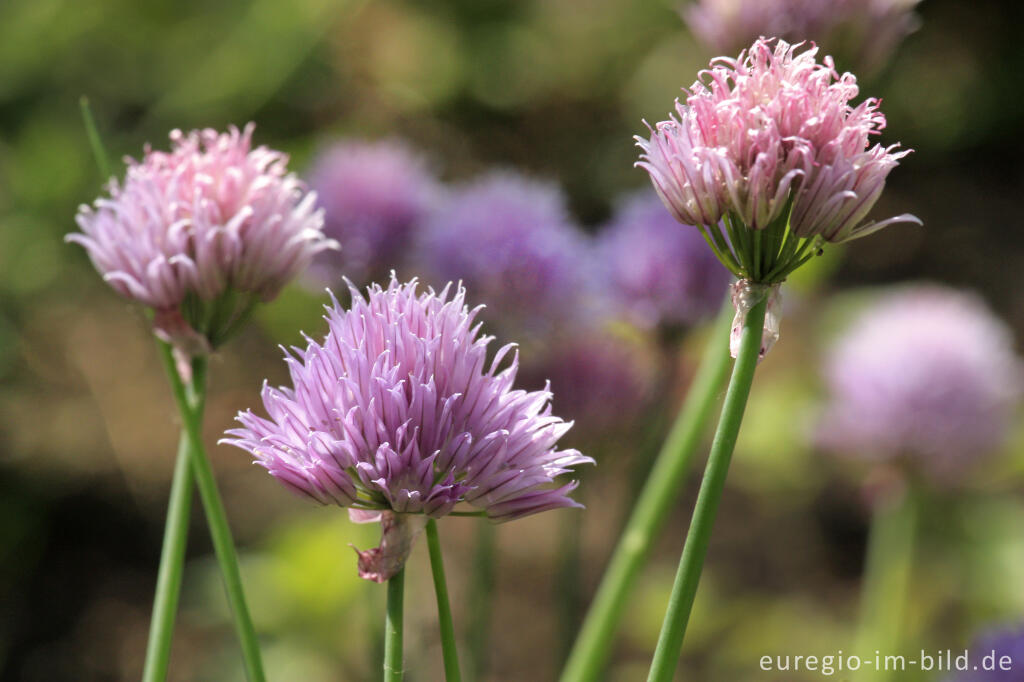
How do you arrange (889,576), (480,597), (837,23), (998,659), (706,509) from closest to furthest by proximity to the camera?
(706,509) → (837,23) → (998,659) → (480,597) → (889,576)

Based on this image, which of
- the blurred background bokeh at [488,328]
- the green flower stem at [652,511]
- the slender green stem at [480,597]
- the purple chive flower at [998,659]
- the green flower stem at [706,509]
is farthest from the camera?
the blurred background bokeh at [488,328]

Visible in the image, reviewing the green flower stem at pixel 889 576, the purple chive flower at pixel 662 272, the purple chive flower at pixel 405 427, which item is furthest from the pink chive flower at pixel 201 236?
the green flower stem at pixel 889 576

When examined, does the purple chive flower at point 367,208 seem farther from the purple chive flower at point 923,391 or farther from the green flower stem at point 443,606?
the purple chive flower at point 923,391

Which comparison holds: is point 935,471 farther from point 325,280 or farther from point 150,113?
point 150,113

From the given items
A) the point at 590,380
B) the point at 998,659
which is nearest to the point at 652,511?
the point at 590,380

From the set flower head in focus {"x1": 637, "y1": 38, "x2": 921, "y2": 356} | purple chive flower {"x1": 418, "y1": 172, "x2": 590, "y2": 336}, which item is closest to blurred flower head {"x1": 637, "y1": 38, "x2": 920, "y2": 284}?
flower head in focus {"x1": 637, "y1": 38, "x2": 921, "y2": 356}

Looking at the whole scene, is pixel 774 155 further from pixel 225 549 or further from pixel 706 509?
pixel 225 549

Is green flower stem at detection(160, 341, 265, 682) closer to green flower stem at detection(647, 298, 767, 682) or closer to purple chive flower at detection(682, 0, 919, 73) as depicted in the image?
green flower stem at detection(647, 298, 767, 682)

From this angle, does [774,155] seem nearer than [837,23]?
Yes
